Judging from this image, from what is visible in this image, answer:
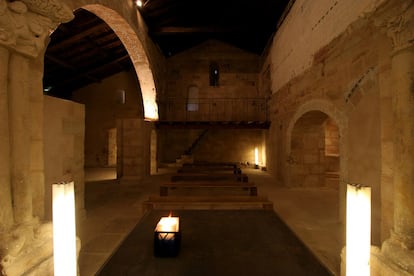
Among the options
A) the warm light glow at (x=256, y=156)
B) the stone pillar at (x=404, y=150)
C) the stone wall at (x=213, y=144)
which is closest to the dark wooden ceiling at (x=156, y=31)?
the stone wall at (x=213, y=144)

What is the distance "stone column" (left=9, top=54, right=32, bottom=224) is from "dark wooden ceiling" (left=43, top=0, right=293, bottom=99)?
535 cm

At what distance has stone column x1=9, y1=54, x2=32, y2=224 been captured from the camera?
1903mm

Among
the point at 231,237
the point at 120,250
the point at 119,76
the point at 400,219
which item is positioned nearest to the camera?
the point at 400,219

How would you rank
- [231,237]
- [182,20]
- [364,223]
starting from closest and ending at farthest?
[364,223] → [231,237] → [182,20]

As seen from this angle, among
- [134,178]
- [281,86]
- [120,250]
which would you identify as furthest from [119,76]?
[120,250]

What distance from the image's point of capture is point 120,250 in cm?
273

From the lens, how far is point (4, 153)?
72.2 inches

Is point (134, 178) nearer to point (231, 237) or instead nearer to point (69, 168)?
point (69, 168)

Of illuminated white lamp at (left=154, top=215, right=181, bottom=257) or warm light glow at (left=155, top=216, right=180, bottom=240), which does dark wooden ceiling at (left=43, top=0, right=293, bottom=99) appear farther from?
illuminated white lamp at (left=154, top=215, right=181, bottom=257)

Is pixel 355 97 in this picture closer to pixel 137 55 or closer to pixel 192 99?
pixel 137 55

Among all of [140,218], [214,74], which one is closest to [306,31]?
[140,218]

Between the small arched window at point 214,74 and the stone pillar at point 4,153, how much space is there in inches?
411

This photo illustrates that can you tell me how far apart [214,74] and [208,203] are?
889cm

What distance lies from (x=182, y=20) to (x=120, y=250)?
854cm
